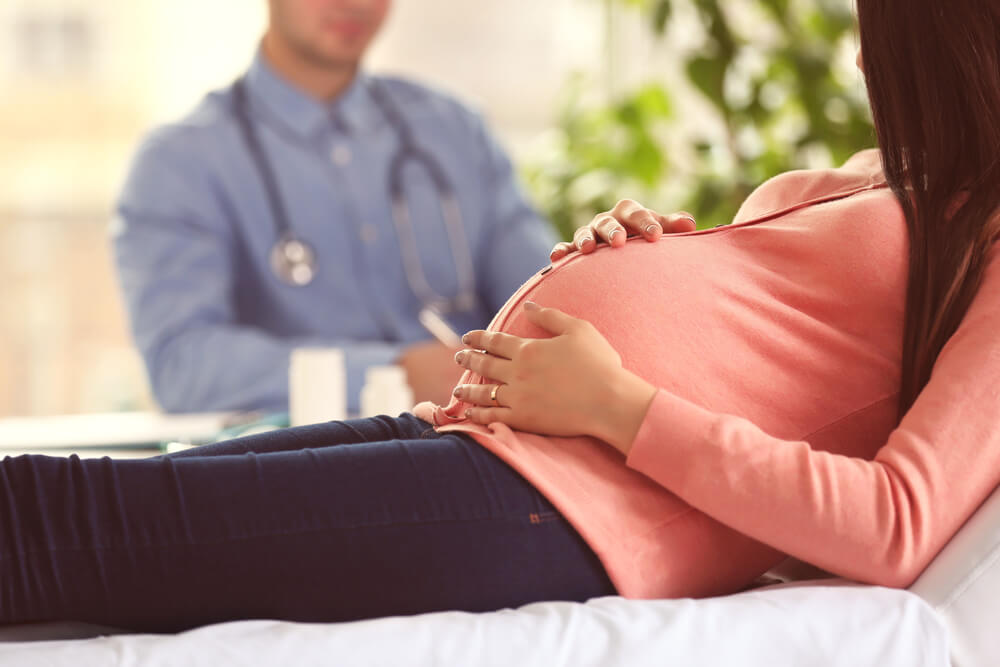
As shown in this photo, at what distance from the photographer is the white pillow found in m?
0.86

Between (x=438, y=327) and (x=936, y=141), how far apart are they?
4.63ft

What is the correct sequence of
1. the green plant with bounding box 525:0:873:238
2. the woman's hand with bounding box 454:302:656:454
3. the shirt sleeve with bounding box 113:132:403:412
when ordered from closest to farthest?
the woman's hand with bounding box 454:302:656:454, the shirt sleeve with bounding box 113:132:403:412, the green plant with bounding box 525:0:873:238

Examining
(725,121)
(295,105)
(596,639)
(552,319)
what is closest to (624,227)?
(552,319)

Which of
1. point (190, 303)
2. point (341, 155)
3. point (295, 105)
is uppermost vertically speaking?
point (295, 105)

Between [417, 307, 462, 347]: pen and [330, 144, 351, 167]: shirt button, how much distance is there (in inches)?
14.3

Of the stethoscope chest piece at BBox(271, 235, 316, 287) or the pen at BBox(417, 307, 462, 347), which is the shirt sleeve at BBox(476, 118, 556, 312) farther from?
the stethoscope chest piece at BBox(271, 235, 316, 287)

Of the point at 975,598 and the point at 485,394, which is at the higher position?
the point at 485,394

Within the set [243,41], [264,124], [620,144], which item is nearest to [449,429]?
[264,124]

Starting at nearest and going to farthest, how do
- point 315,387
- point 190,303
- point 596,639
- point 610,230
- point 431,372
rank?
point 596,639, point 610,230, point 315,387, point 431,372, point 190,303

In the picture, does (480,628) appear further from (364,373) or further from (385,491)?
(364,373)

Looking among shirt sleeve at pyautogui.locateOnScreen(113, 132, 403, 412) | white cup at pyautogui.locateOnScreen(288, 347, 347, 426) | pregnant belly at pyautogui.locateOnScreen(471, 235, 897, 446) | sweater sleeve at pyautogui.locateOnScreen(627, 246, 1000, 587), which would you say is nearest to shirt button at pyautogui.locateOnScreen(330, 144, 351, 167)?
shirt sleeve at pyautogui.locateOnScreen(113, 132, 403, 412)

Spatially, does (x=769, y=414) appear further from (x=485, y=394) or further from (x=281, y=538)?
(x=281, y=538)

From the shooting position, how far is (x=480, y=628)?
32.6 inches

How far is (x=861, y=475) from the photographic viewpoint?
865 mm
